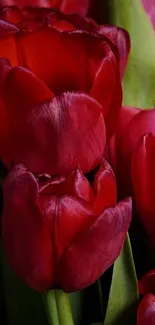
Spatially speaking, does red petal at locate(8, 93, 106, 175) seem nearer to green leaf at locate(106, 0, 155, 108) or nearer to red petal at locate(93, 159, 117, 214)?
red petal at locate(93, 159, 117, 214)

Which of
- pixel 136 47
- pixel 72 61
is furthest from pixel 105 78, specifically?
pixel 136 47

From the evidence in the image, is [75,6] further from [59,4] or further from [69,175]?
[69,175]


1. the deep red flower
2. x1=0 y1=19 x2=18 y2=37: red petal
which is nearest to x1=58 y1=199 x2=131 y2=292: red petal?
the deep red flower

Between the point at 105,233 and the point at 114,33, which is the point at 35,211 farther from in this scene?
the point at 114,33

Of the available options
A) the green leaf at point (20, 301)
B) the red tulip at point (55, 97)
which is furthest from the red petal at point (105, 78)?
the green leaf at point (20, 301)

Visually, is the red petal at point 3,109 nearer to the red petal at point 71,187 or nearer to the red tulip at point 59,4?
the red petal at point 71,187

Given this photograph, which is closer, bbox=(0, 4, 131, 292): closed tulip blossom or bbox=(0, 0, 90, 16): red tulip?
bbox=(0, 4, 131, 292): closed tulip blossom

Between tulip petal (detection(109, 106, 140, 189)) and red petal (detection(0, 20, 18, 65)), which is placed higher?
red petal (detection(0, 20, 18, 65))
